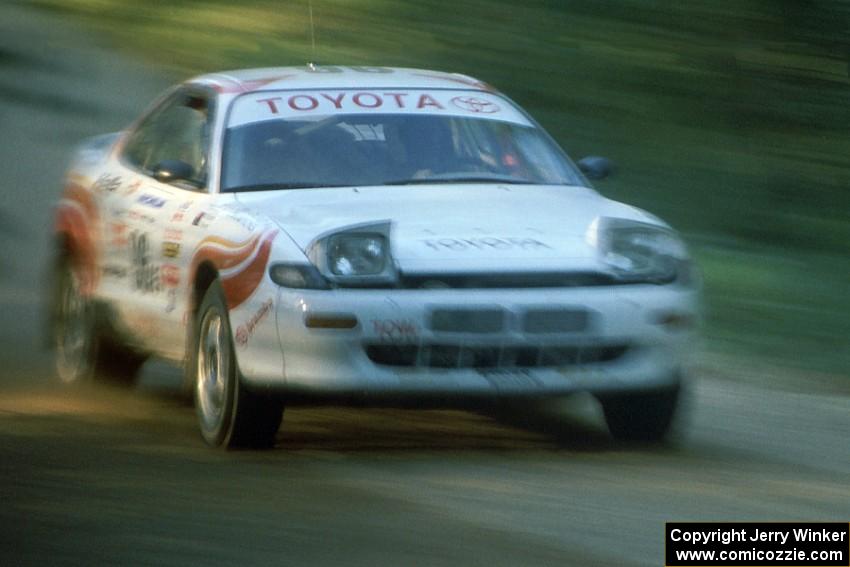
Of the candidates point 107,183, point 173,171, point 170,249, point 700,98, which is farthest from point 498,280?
point 700,98

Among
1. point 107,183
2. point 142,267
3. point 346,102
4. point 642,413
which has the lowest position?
point 642,413

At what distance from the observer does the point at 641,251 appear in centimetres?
728

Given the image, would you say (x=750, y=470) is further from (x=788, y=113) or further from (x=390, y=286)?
(x=788, y=113)

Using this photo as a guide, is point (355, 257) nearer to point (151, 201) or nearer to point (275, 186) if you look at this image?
point (275, 186)

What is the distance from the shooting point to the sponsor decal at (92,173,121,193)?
29.4 feet

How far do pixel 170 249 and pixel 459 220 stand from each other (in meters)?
1.39

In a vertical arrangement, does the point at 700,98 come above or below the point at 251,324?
below

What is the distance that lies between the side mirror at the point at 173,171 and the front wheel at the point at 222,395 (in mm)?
746

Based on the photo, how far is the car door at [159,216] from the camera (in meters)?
7.94

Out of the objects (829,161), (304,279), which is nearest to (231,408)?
(304,279)

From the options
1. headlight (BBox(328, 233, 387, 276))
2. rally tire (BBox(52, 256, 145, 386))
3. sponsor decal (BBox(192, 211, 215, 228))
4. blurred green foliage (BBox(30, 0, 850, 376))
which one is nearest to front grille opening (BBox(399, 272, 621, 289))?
headlight (BBox(328, 233, 387, 276))

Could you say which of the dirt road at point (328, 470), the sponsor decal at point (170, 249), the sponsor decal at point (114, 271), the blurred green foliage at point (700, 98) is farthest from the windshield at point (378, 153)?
the blurred green foliage at point (700, 98)

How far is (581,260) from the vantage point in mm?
7086

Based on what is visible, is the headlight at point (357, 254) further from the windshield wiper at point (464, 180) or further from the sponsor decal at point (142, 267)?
the sponsor decal at point (142, 267)
